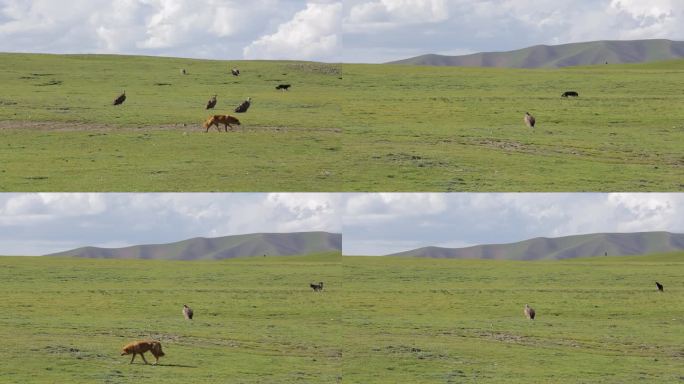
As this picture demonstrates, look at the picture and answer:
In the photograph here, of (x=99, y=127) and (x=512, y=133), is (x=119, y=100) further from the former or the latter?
(x=512, y=133)

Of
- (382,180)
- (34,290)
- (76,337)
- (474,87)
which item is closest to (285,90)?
(474,87)

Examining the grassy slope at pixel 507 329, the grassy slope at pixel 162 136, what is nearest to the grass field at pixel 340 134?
the grassy slope at pixel 162 136

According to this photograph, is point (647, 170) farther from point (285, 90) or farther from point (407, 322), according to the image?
point (285, 90)

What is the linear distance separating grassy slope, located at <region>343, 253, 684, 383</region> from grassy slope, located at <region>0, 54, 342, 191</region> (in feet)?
29.0

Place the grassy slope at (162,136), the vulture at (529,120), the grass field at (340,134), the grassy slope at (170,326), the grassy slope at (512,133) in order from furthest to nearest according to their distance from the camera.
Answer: the vulture at (529,120), the grassy slope at (512,133), the grass field at (340,134), the grassy slope at (162,136), the grassy slope at (170,326)

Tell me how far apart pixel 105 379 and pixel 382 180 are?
1780 cm

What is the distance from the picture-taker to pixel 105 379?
3441 cm

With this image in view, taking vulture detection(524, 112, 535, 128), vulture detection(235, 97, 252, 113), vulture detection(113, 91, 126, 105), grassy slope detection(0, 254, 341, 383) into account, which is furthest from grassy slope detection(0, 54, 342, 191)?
vulture detection(524, 112, 535, 128)

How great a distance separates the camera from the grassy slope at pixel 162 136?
4581 centimetres

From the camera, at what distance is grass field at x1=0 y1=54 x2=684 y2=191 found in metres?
47.2

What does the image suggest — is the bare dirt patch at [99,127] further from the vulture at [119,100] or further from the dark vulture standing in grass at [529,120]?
the dark vulture standing in grass at [529,120]

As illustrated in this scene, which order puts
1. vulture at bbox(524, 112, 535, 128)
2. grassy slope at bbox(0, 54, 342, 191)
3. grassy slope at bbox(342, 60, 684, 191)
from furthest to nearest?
vulture at bbox(524, 112, 535, 128), grassy slope at bbox(342, 60, 684, 191), grassy slope at bbox(0, 54, 342, 191)

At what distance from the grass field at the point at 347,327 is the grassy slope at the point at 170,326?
0.10m

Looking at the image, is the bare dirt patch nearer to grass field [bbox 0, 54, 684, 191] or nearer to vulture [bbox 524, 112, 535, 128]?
grass field [bbox 0, 54, 684, 191]
